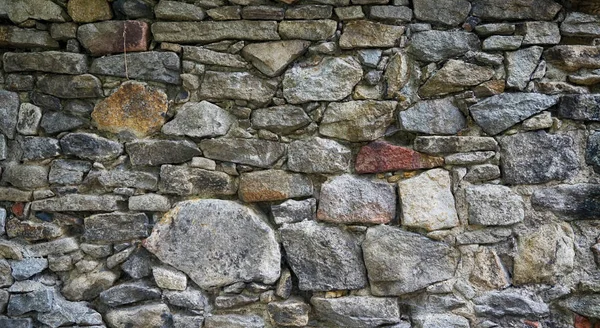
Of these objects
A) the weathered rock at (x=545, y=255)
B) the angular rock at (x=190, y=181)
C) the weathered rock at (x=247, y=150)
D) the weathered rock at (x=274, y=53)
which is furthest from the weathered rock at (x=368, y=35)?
the weathered rock at (x=545, y=255)

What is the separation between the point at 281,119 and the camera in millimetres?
1759

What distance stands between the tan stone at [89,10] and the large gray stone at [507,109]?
1586mm

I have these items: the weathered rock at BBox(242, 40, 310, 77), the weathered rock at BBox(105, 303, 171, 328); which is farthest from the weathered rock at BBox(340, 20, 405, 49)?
the weathered rock at BBox(105, 303, 171, 328)

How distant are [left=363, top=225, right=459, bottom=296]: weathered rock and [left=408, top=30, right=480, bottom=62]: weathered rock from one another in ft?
2.44

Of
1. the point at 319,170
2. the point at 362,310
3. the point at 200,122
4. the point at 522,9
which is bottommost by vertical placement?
the point at 362,310

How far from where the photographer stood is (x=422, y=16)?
176 centimetres

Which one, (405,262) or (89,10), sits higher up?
(89,10)

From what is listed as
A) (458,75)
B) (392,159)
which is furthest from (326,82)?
(458,75)

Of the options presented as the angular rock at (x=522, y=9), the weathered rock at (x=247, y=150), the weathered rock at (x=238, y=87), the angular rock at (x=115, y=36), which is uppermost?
the angular rock at (x=522, y=9)

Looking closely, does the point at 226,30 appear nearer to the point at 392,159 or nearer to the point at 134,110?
the point at 134,110

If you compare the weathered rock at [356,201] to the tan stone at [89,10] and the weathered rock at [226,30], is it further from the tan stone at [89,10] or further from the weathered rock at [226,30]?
the tan stone at [89,10]

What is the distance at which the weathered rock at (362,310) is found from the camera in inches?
67.8

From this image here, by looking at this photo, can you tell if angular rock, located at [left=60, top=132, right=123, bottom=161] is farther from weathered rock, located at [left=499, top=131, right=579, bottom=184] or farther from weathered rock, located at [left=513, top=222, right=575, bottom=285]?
→ weathered rock, located at [left=513, top=222, right=575, bottom=285]

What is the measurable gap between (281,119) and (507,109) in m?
0.92
